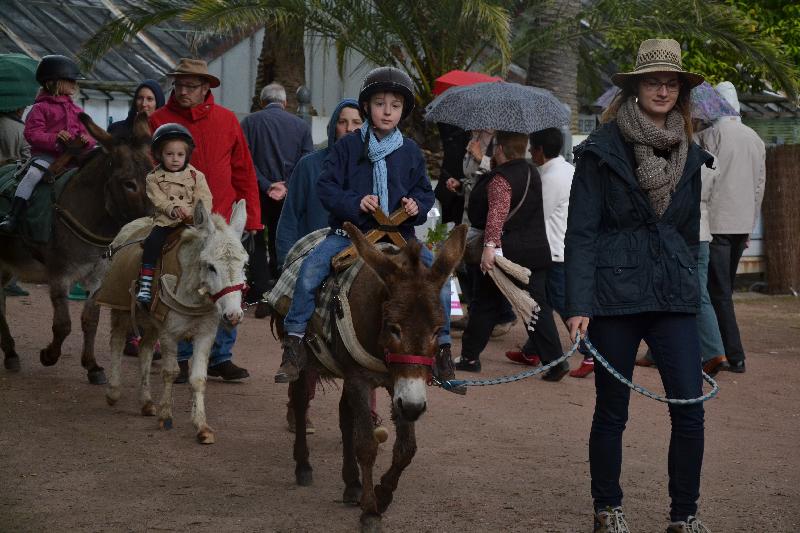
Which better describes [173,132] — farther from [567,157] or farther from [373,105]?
[567,157]

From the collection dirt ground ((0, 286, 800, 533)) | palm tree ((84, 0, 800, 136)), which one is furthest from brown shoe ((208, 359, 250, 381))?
palm tree ((84, 0, 800, 136))

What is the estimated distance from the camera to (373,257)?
5.69 metres

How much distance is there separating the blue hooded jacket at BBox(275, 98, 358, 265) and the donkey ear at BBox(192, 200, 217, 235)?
2.19ft

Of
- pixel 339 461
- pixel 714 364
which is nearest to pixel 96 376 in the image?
pixel 339 461

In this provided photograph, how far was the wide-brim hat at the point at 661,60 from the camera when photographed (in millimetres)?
5898

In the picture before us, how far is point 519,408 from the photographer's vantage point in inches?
373

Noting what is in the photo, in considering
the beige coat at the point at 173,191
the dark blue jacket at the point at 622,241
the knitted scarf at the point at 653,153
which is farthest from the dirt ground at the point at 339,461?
the knitted scarf at the point at 653,153

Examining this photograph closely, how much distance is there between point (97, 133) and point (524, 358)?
4407 mm

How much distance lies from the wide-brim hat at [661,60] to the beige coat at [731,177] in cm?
552

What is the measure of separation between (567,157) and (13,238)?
7.46m

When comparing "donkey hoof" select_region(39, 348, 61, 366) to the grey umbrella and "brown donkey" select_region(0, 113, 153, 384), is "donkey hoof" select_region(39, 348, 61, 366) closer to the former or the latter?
"brown donkey" select_region(0, 113, 153, 384)

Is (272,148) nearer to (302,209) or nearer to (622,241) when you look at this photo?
→ (302,209)

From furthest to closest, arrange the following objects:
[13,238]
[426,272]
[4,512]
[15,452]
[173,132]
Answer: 1. [13,238]
2. [173,132]
3. [15,452]
4. [4,512]
5. [426,272]

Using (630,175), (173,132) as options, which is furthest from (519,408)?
(630,175)
